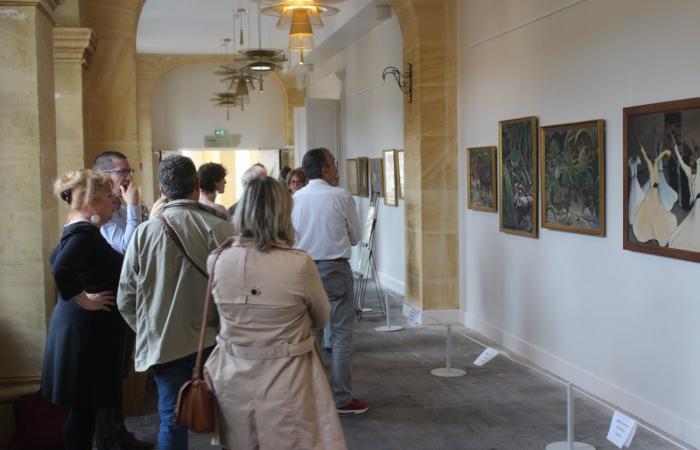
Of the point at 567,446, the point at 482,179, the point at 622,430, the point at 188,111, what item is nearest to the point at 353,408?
the point at 567,446

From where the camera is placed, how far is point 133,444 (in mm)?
5164

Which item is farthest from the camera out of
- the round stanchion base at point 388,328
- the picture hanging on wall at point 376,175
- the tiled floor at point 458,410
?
the picture hanging on wall at point 376,175

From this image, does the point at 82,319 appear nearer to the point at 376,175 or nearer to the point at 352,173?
the point at 376,175

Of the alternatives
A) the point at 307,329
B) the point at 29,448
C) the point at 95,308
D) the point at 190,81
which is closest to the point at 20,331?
the point at 29,448

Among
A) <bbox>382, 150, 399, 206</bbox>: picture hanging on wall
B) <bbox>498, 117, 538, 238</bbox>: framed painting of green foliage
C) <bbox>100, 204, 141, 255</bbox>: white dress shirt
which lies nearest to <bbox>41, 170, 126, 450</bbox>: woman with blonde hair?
<bbox>100, 204, 141, 255</bbox>: white dress shirt

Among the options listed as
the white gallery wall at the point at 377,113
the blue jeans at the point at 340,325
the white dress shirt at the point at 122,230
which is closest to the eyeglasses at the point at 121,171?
the white dress shirt at the point at 122,230

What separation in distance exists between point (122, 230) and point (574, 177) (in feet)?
11.4

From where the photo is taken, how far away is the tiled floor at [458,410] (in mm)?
5391

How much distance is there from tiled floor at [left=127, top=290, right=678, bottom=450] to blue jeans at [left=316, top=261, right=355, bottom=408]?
0.24 meters

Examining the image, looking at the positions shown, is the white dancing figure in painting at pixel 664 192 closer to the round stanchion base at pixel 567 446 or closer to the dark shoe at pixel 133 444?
the round stanchion base at pixel 567 446

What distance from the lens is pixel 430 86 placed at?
30.6 ft

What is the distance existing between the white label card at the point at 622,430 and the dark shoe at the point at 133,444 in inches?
112

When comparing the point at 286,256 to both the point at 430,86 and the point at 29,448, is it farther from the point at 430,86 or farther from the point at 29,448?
the point at 430,86

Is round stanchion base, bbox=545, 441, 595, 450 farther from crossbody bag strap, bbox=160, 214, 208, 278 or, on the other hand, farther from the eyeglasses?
the eyeglasses
